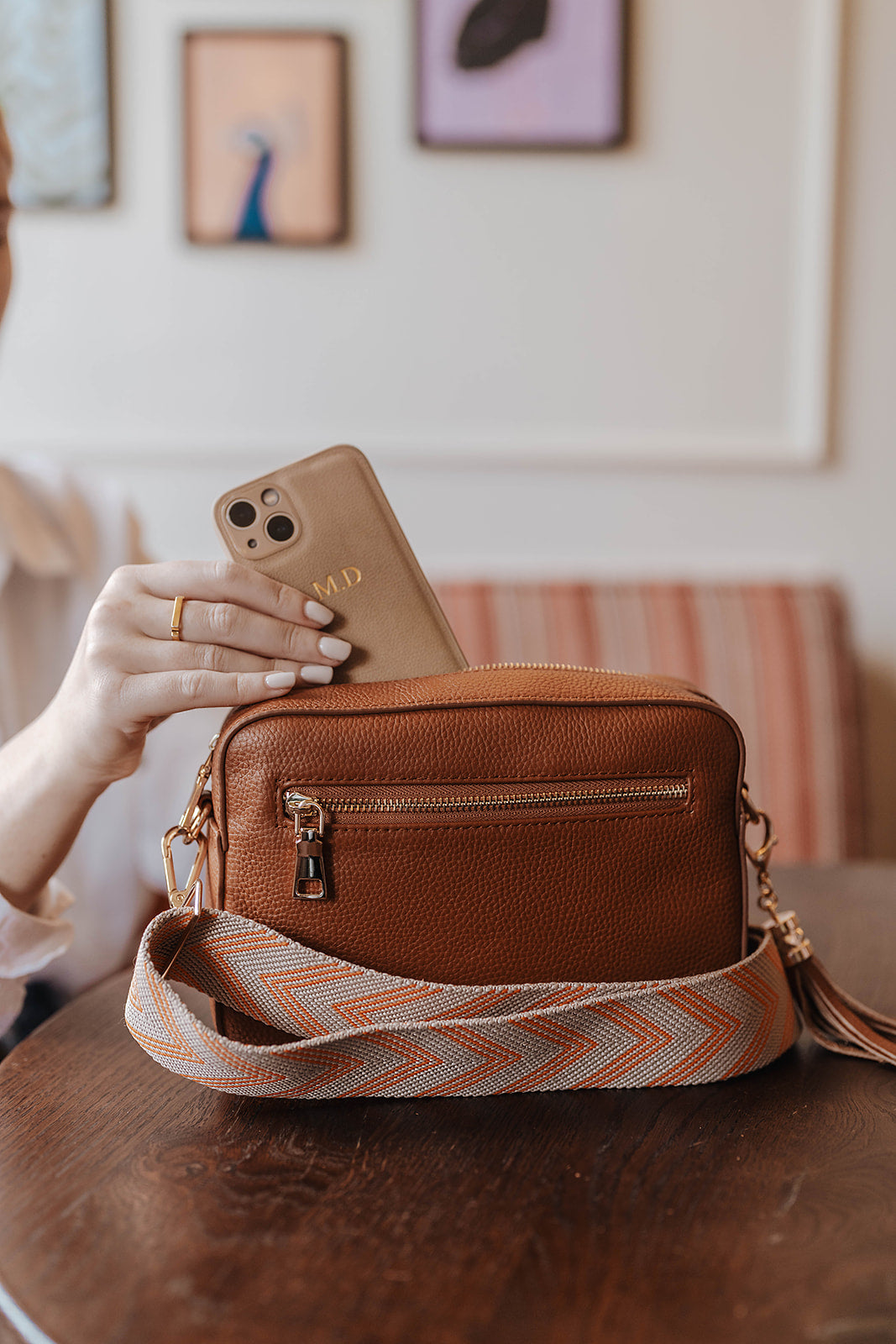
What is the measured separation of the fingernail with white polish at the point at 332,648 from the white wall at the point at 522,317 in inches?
42.6

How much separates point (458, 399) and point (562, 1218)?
4.46 ft

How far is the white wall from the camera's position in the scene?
154 centimetres

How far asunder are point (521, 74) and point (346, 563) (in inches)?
51.2

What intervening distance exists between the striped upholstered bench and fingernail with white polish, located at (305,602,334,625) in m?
0.96

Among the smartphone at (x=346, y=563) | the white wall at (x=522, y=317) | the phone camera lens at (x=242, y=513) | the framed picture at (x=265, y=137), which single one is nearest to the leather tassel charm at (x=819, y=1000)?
the smartphone at (x=346, y=563)

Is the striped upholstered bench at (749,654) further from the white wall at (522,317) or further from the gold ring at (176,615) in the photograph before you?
the gold ring at (176,615)

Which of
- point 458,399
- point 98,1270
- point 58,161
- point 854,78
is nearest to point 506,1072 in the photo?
point 98,1270

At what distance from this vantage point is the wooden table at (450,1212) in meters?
0.34

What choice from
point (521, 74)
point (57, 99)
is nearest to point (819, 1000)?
point (521, 74)

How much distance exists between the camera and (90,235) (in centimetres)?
154

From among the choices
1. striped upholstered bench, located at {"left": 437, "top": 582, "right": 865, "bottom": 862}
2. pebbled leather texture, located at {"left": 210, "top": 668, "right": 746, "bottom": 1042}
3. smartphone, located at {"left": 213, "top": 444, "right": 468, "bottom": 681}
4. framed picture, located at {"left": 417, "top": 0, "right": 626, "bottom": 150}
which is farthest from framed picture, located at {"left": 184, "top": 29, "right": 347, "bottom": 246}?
pebbled leather texture, located at {"left": 210, "top": 668, "right": 746, "bottom": 1042}

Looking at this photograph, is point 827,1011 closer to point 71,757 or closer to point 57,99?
point 71,757

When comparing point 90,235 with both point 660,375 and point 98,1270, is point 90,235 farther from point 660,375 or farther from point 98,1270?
point 98,1270

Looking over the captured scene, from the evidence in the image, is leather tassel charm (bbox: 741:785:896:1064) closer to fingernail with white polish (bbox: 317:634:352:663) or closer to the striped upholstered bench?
fingernail with white polish (bbox: 317:634:352:663)
